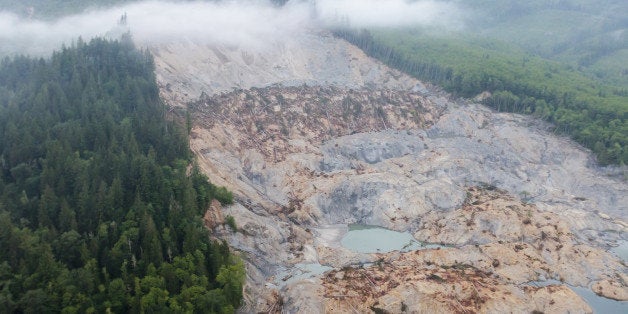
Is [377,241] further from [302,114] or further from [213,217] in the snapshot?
[302,114]

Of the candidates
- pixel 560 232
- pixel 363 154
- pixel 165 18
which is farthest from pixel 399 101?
pixel 165 18

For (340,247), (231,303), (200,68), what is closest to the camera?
(231,303)

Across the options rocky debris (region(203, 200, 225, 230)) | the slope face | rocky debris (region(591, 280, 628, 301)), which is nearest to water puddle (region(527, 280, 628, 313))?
rocky debris (region(591, 280, 628, 301))

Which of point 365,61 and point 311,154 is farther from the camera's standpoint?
point 365,61

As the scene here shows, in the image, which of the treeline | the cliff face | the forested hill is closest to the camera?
the forested hill

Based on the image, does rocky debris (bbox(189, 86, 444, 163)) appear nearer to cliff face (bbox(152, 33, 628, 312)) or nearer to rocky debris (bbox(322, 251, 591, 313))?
cliff face (bbox(152, 33, 628, 312))

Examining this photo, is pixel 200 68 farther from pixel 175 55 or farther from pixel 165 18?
pixel 165 18
